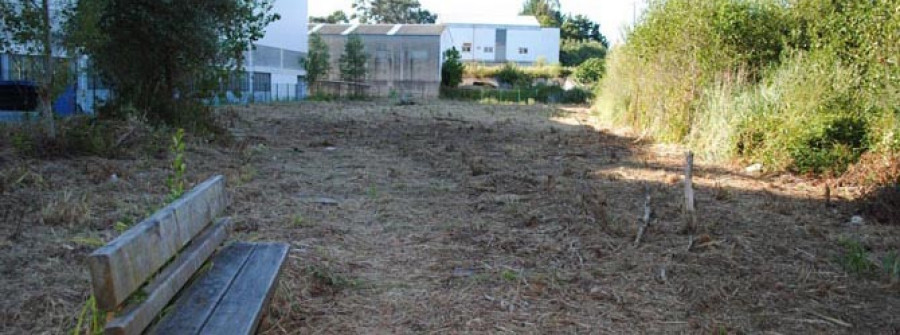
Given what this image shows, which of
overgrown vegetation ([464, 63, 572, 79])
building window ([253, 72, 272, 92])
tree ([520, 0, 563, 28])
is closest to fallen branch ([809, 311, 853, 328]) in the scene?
building window ([253, 72, 272, 92])

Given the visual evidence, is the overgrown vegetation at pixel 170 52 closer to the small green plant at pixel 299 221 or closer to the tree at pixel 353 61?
the small green plant at pixel 299 221

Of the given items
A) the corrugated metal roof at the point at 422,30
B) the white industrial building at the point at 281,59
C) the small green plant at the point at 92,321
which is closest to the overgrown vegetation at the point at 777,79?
the small green plant at the point at 92,321

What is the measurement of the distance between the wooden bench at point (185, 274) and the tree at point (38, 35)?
6001mm

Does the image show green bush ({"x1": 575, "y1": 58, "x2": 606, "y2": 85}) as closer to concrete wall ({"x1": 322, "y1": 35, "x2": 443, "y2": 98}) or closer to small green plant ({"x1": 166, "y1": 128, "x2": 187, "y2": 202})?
concrete wall ({"x1": 322, "y1": 35, "x2": 443, "y2": 98})

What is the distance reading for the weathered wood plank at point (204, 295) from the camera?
2693 millimetres

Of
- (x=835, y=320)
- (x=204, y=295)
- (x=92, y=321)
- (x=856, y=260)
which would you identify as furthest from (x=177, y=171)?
(x=856, y=260)

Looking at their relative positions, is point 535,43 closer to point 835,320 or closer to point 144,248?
point 835,320

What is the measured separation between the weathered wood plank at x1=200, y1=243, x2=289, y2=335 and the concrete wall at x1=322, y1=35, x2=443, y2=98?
43.1m

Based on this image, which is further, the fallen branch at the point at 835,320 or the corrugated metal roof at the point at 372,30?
the corrugated metal roof at the point at 372,30

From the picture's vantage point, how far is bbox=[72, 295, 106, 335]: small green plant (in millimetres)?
2811

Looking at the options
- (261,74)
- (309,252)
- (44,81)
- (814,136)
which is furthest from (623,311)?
(261,74)

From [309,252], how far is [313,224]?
38.1 inches

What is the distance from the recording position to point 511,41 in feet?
237

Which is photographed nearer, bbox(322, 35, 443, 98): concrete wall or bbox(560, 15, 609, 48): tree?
bbox(322, 35, 443, 98): concrete wall
